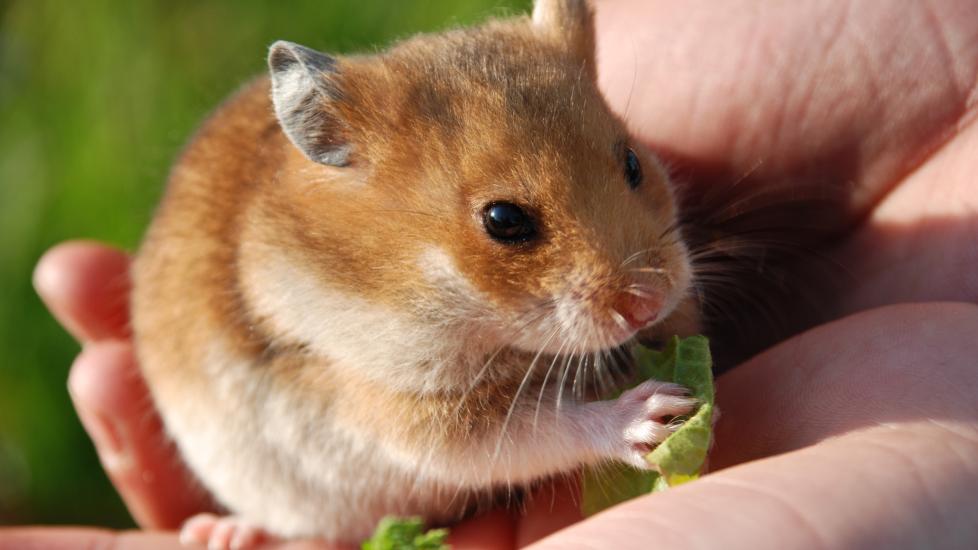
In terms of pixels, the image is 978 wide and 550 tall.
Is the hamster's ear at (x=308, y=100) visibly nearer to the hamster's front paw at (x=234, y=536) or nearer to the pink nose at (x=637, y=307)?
the pink nose at (x=637, y=307)

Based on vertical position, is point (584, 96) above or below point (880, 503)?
above

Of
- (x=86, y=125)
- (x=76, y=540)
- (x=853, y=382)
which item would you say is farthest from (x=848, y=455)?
(x=86, y=125)

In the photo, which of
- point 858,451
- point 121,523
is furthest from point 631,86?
point 121,523

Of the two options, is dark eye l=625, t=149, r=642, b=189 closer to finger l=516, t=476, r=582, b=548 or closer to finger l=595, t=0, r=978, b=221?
finger l=595, t=0, r=978, b=221

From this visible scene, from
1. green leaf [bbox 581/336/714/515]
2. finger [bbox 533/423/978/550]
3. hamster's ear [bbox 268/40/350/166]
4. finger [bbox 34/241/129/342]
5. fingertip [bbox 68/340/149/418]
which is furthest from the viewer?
finger [bbox 34/241/129/342]

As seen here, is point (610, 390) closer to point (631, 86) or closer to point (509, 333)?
point (509, 333)

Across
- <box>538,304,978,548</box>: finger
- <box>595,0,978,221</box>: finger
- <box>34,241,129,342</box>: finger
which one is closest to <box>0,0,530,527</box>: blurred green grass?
<box>34,241,129,342</box>: finger
